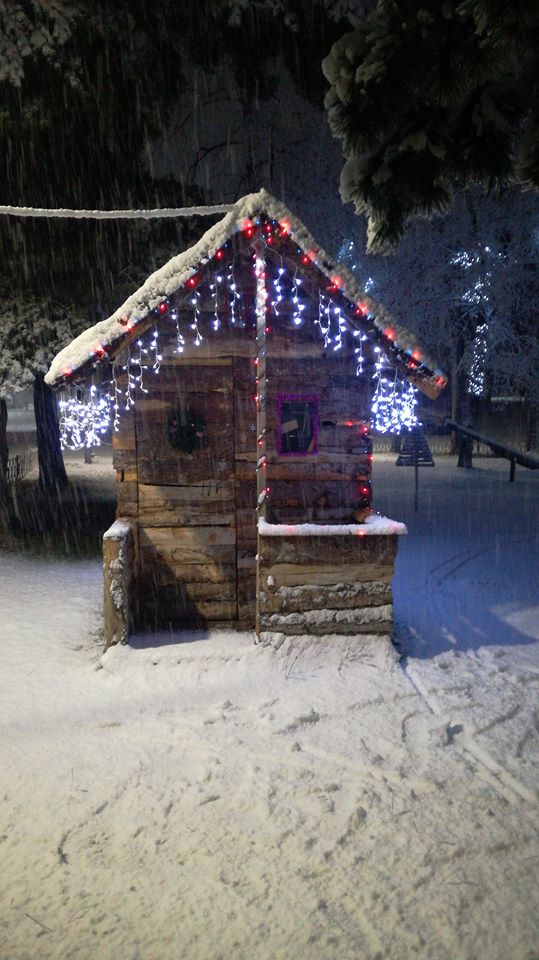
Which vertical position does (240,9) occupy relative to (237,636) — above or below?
above

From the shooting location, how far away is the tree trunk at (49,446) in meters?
18.8

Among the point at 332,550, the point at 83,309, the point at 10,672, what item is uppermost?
the point at 83,309

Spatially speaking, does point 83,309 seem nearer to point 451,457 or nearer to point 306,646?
point 306,646

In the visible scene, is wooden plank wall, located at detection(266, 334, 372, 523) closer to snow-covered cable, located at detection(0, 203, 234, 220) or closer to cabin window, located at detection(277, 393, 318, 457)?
cabin window, located at detection(277, 393, 318, 457)

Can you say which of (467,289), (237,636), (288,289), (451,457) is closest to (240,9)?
(288,289)

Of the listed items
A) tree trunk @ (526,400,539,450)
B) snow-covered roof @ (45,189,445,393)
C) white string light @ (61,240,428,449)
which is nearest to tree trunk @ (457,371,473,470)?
tree trunk @ (526,400,539,450)

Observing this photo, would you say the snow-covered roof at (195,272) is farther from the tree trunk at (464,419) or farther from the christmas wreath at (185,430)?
the tree trunk at (464,419)

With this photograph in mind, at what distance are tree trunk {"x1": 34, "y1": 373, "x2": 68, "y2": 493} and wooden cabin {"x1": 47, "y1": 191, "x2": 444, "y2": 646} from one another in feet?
37.5

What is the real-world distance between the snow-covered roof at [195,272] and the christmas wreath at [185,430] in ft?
3.78

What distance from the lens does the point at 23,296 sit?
13.4m

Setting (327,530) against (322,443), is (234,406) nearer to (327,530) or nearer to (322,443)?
(322,443)

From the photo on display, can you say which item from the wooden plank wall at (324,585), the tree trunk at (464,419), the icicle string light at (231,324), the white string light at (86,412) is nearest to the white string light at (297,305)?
the icicle string light at (231,324)

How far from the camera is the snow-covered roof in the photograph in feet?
23.1

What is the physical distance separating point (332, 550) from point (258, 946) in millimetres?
3989
